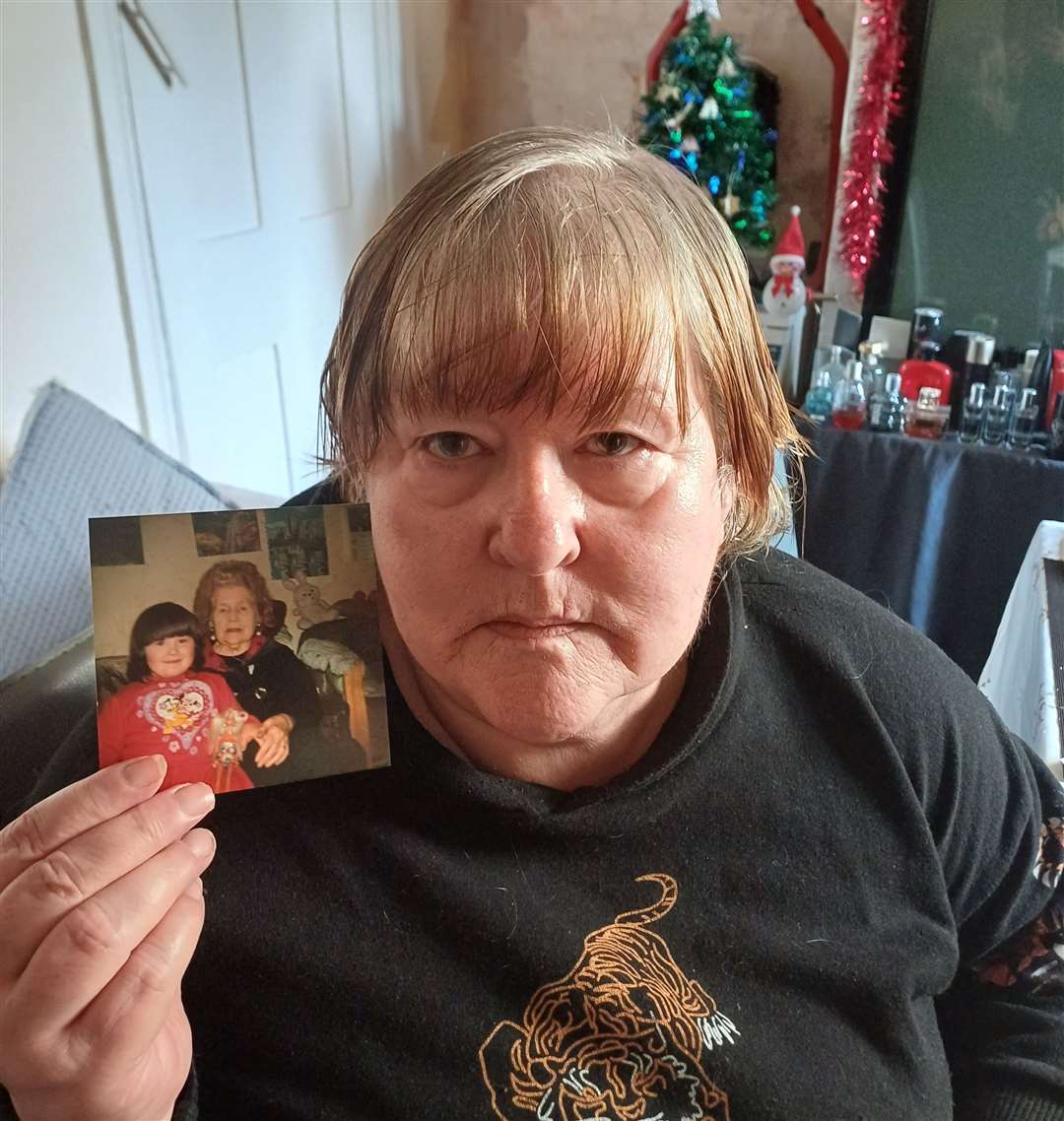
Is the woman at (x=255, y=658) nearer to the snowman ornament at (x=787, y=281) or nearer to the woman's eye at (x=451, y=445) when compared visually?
the woman's eye at (x=451, y=445)

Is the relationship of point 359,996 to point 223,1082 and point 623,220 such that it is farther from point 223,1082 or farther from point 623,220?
point 623,220

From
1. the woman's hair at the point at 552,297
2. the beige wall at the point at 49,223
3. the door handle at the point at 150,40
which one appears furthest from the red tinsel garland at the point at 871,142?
the woman's hair at the point at 552,297

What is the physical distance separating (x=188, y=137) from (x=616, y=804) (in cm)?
206

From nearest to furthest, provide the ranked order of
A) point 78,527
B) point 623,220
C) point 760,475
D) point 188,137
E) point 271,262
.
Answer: point 623,220
point 760,475
point 78,527
point 188,137
point 271,262

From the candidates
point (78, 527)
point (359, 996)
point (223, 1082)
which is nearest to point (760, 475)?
point (359, 996)

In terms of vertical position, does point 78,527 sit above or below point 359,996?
above

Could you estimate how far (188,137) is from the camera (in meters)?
2.21

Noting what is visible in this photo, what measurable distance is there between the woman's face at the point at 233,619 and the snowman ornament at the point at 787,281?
6.88ft

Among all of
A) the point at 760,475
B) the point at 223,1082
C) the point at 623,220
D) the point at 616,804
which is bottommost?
the point at 223,1082

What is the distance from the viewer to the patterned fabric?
1090 millimetres

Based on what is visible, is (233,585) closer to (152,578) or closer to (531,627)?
(152,578)

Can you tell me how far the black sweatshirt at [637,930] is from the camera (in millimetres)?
714

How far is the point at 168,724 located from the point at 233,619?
0.08m

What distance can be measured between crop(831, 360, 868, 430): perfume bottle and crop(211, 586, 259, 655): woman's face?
1.93 meters
